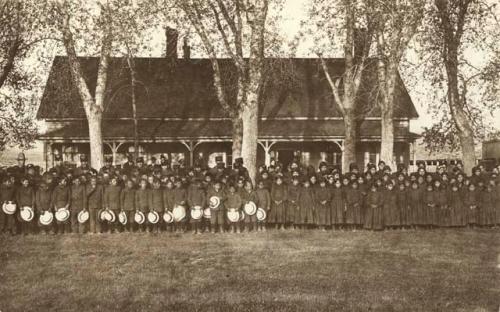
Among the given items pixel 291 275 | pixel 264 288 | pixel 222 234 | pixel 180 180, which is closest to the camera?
pixel 264 288

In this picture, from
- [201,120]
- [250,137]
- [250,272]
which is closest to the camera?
[250,272]

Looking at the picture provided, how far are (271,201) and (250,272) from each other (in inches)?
213

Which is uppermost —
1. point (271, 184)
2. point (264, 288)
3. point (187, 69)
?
point (187, 69)

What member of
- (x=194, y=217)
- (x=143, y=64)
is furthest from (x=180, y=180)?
(x=143, y=64)

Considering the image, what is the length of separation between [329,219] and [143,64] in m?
21.0

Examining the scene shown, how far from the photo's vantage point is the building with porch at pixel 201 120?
28.8m

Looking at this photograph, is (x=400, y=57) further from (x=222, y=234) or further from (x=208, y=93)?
(x=208, y=93)

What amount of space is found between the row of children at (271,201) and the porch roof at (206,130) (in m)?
12.9

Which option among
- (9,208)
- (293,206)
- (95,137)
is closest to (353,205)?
(293,206)

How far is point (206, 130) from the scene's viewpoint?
29297 millimetres

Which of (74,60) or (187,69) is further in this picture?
(187,69)

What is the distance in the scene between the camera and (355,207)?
15359 mm

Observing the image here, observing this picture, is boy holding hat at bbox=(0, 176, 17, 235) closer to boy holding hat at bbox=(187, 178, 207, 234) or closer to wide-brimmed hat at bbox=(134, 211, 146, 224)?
wide-brimmed hat at bbox=(134, 211, 146, 224)

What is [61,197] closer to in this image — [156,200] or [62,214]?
[62,214]
